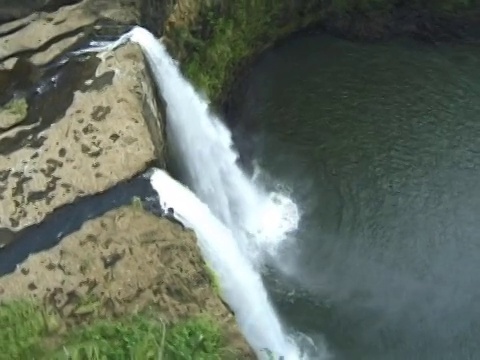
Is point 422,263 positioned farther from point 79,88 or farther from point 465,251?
point 79,88

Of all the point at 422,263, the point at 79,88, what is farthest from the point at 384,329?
the point at 79,88

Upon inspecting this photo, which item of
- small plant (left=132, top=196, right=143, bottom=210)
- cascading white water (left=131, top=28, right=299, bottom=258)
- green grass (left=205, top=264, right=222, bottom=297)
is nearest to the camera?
green grass (left=205, top=264, right=222, bottom=297)

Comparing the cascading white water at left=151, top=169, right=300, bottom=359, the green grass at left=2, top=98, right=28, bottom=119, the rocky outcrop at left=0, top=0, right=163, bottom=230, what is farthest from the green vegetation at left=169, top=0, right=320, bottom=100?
the cascading white water at left=151, top=169, right=300, bottom=359

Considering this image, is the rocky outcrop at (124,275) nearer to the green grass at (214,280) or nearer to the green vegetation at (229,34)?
the green grass at (214,280)

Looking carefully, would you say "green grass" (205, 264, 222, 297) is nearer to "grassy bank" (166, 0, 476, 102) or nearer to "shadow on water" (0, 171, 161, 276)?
"shadow on water" (0, 171, 161, 276)

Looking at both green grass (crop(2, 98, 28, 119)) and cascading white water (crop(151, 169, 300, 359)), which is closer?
cascading white water (crop(151, 169, 300, 359))
